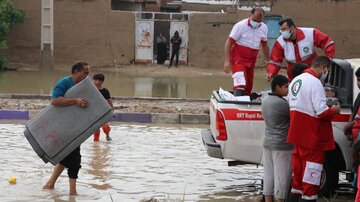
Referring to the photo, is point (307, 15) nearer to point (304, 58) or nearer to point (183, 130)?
point (183, 130)

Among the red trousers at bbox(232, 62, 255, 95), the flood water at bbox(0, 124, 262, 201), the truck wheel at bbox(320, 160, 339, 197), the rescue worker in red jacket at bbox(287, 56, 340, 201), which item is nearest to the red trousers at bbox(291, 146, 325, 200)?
the rescue worker in red jacket at bbox(287, 56, 340, 201)

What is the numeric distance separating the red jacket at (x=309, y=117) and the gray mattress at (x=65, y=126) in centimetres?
254

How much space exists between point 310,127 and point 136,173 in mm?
3809

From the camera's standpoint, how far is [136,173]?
11094mm

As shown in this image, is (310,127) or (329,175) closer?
(310,127)

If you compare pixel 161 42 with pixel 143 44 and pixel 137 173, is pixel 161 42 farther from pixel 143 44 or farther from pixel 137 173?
pixel 137 173

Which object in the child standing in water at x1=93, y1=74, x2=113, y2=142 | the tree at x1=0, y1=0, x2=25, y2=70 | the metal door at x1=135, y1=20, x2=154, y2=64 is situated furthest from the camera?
the metal door at x1=135, y1=20, x2=154, y2=64

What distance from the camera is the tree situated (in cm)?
3139

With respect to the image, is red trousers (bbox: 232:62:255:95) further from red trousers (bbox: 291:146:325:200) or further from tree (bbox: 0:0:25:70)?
tree (bbox: 0:0:25:70)

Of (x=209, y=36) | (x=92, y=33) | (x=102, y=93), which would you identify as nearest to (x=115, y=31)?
(x=92, y=33)

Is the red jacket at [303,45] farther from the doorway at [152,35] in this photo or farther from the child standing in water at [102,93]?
the doorway at [152,35]

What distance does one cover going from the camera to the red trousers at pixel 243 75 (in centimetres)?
1100

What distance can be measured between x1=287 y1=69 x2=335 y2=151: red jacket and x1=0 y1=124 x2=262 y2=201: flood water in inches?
78.3

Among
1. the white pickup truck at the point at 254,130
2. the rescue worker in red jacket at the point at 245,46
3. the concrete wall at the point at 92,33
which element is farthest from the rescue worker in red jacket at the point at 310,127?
the concrete wall at the point at 92,33
